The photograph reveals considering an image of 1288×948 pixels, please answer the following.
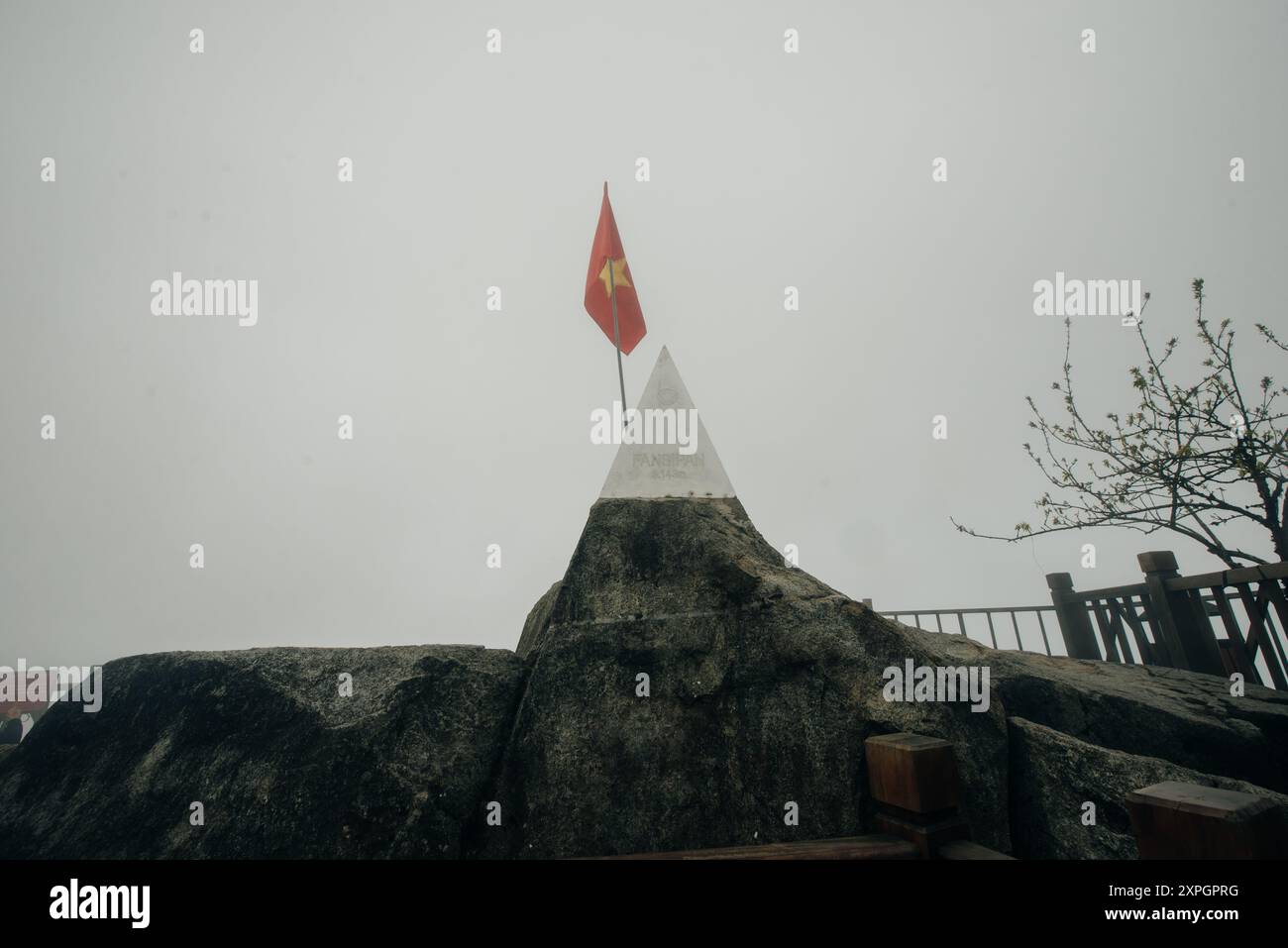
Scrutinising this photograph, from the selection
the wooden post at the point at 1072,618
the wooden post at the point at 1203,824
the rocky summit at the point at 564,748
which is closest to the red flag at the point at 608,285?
the rocky summit at the point at 564,748

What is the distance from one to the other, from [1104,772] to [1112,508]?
481 centimetres

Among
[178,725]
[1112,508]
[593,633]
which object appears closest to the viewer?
[178,725]

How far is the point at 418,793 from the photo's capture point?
306 cm

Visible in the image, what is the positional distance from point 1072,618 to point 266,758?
9.39 metres

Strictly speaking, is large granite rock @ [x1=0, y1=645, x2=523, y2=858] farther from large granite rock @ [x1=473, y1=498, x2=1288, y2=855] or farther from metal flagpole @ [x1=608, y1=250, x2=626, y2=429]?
metal flagpole @ [x1=608, y1=250, x2=626, y2=429]

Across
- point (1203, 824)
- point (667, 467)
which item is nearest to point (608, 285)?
point (667, 467)

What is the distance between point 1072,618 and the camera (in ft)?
24.9

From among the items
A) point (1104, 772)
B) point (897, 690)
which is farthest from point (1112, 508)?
point (897, 690)

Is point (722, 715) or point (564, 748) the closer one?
point (564, 748)

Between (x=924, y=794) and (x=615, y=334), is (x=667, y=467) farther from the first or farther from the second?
(x=924, y=794)

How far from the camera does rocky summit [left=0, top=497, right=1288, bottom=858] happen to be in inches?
117

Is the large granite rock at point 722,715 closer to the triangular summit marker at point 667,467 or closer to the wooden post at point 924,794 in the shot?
the triangular summit marker at point 667,467
